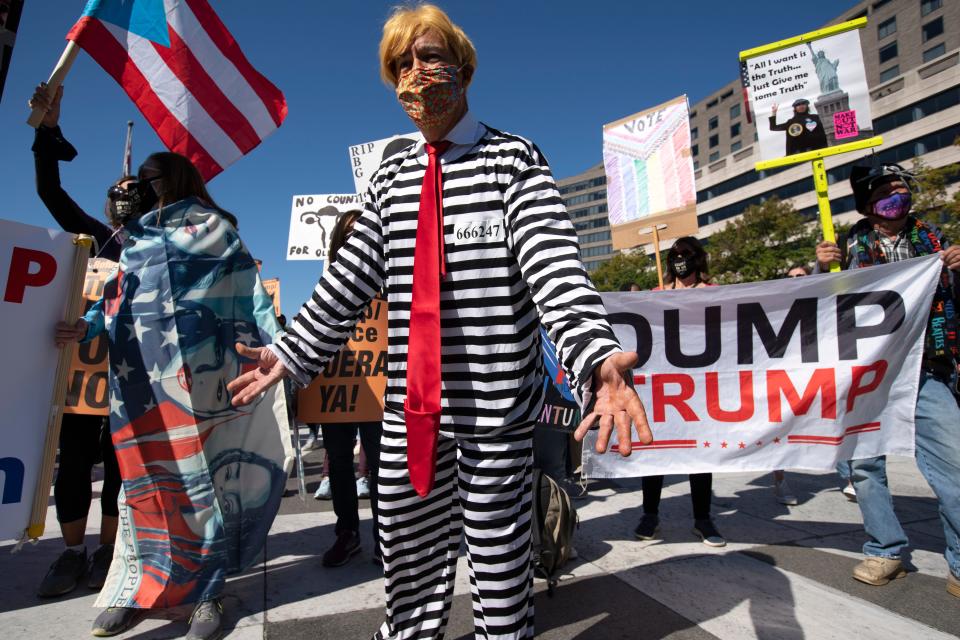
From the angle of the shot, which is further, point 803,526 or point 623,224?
point 623,224

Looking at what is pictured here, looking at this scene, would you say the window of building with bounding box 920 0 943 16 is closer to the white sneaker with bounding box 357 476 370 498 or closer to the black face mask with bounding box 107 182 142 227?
the white sneaker with bounding box 357 476 370 498

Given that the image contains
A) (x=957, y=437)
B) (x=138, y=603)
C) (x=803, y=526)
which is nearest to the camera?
(x=138, y=603)

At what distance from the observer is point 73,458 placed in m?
2.96

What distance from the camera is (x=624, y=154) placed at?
Answer: 675 cm

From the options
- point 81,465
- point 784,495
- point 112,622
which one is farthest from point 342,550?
point 784,495

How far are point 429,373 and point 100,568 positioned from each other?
108 inches

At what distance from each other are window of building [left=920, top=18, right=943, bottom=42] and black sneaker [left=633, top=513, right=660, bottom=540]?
59.6 metres

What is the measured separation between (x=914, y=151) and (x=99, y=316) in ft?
178

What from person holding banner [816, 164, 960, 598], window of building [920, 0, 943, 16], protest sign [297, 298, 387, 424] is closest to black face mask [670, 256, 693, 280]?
person holding banner [816, 164, 960, 598]

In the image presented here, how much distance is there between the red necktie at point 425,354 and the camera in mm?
1424

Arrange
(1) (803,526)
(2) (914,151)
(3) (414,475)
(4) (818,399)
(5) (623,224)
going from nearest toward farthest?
(3) (414,475) < (4) (818,399) < (1) (803,526) < (5) (623,224) < (2) (914,151)

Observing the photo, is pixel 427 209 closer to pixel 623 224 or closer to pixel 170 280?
pixel 170 280

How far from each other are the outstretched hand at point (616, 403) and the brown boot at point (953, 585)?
2.74 m

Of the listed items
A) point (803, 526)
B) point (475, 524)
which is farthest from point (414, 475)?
point (803, 526)
